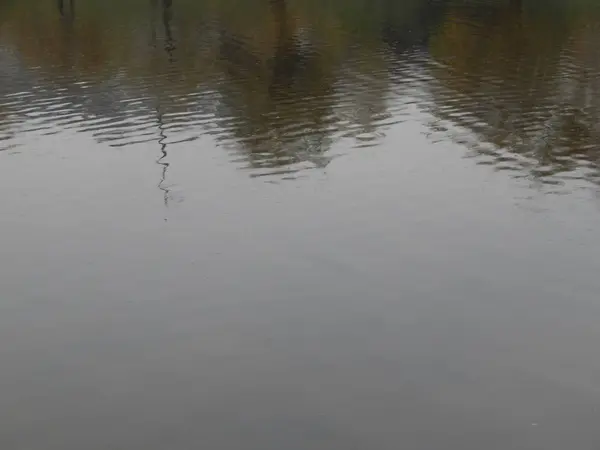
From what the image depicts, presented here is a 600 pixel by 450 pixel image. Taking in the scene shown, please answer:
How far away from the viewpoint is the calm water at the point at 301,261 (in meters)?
13.2

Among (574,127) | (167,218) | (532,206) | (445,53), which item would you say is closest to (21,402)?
(167,218)

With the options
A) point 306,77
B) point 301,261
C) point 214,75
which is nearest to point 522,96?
point 306,77

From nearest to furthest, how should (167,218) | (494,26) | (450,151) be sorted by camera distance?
(167,218) < (450,151) < (494,26)

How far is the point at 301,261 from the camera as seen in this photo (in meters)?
18.1

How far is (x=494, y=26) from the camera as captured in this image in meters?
52.0

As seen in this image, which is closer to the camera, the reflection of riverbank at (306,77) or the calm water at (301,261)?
the calm water at (301,261)

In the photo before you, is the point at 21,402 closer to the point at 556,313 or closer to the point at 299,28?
the point at 556,313

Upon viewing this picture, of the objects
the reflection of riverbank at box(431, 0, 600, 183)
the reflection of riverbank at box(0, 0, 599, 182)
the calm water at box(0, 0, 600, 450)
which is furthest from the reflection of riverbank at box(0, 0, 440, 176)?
the reflection of riverbank at box(431, 0, 600, 183)

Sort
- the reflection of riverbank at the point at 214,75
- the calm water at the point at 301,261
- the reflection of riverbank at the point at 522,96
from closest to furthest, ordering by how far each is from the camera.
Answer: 1. the calm water at the point at 301,261
2. the reflection of riverbank at the point at 522,96
3. the reflection of riverbank at the point at 214,75

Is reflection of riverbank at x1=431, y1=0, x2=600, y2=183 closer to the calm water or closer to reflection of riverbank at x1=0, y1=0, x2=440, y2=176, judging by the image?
the calm water

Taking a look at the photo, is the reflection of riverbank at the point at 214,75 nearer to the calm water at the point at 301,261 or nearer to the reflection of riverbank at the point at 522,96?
the calm water at the point at 301,261

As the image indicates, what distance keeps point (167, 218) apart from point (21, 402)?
25.4 feet

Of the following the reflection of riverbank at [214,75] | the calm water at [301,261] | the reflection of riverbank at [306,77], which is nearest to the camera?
the calm water at [301,261]

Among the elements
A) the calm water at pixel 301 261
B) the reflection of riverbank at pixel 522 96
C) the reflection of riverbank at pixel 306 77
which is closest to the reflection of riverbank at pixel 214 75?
the reflection of riverbank at pixel 306 77
